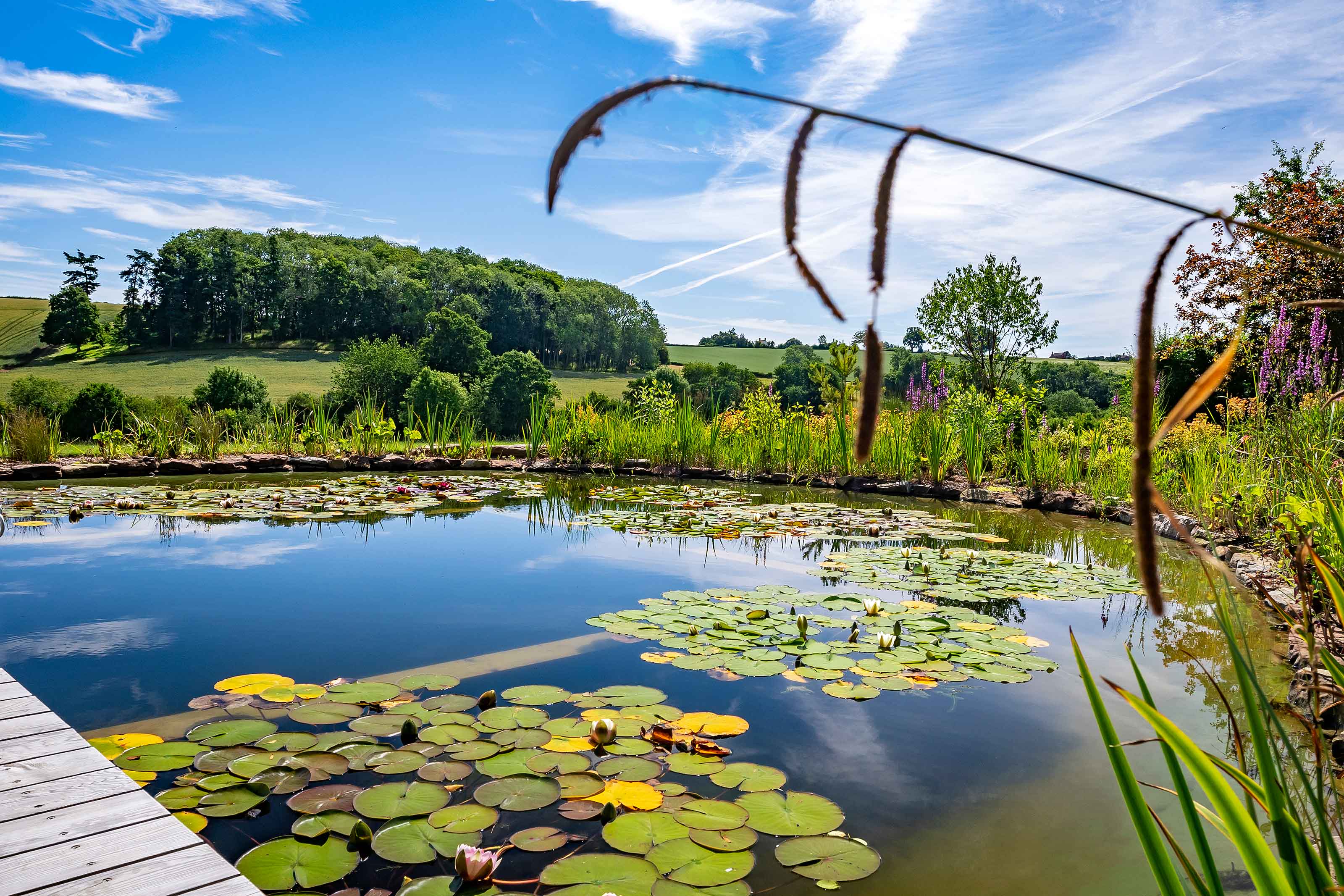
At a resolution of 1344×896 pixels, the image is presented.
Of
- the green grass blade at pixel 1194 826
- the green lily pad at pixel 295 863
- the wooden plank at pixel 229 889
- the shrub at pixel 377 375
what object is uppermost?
the shrub at pixel 377 375

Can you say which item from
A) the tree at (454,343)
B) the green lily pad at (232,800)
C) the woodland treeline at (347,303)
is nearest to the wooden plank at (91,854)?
the green lily pad at (232,800)

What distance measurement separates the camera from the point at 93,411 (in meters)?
11.5

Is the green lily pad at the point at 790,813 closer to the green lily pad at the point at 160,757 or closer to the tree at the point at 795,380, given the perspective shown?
the green lily pad at the point at 160,757

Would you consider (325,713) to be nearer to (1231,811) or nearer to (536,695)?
(536,695)

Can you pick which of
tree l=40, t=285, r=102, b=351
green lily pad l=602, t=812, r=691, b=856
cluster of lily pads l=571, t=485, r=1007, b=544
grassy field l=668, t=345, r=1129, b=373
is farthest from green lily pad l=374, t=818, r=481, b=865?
tree l=40, t=285, r=102, b=351

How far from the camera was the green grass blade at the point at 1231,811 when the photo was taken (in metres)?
0.70

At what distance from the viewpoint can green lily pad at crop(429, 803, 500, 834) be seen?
62.2 inches

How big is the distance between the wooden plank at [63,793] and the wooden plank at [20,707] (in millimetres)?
436

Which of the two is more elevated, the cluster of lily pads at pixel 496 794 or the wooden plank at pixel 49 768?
the wooden plank at pixel 49 768

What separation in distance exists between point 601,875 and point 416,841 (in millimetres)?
390

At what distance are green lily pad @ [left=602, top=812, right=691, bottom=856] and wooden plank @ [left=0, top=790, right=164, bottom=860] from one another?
0.78 metres

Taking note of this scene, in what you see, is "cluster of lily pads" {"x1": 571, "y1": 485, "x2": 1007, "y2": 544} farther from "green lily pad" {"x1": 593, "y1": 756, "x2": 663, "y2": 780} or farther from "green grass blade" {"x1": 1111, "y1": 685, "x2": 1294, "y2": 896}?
"green grass blade" {"x1": 1111, "y1": 685, "x2": 1294, "y2": 896}

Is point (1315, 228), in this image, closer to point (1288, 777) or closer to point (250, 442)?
point (1288, 777)

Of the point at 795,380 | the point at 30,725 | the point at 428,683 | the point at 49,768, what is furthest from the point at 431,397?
the point at 795,380
